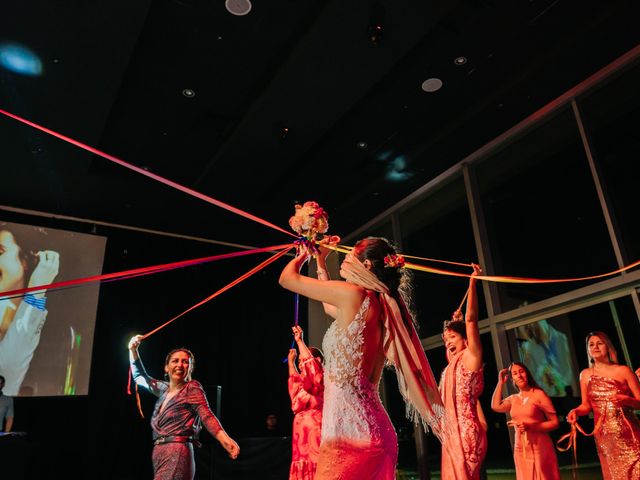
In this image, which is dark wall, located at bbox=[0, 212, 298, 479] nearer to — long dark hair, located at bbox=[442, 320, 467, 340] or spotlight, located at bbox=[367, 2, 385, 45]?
long dark hair, located at bbox=[442, 320, 467, 340]

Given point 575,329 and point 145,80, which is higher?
point 145,80

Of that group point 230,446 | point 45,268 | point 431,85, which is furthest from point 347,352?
point 45,268

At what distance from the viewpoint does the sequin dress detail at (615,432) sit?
3809 mm

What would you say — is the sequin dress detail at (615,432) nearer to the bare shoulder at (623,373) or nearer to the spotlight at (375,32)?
the bare shoulder at (623,373)

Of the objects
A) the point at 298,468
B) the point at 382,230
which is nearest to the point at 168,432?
the point at 298,468

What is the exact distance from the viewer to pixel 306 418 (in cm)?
455

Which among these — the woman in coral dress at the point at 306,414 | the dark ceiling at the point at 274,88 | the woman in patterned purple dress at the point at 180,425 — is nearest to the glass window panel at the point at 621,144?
the dark ceiling at the point at 274,88

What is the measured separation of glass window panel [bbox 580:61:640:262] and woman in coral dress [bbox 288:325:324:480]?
3525mm

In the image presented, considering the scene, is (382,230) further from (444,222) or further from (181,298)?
(181,298)

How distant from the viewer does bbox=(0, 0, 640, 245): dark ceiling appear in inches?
193

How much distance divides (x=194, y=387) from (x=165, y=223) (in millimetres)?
5834

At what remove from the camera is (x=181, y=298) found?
899 cm

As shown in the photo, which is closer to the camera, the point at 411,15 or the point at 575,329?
the point at 411,15

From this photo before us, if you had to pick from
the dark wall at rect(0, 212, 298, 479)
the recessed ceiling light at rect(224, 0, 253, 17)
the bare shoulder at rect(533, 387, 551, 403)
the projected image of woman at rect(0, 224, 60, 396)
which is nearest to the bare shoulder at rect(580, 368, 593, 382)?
the bare shoulder at rect(533, 387, 551, 403)
